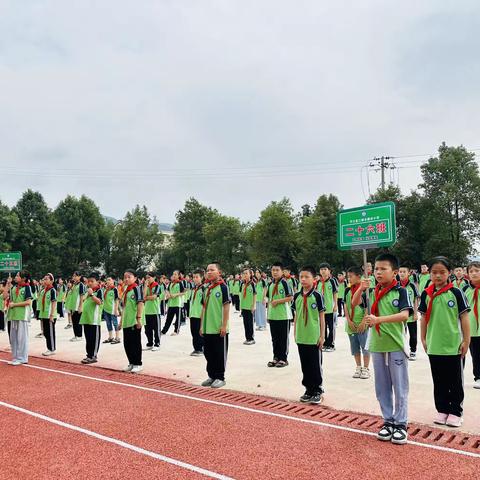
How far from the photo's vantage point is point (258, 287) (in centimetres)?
1463

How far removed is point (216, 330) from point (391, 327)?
3.05 m

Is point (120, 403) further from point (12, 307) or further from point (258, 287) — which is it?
point (258, 287)

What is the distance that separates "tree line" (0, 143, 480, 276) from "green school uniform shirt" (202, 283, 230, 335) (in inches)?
1102

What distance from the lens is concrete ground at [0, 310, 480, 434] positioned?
572cm

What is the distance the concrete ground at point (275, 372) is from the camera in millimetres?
5723

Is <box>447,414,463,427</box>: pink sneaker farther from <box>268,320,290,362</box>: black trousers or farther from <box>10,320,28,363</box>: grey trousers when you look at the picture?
<box>10,320,28,363</box>: grey trousers

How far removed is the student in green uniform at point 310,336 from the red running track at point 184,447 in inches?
35.3

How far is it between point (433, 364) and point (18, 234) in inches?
1660

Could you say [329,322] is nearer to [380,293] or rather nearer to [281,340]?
[281,340]

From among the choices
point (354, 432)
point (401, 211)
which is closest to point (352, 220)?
point (354, 432)

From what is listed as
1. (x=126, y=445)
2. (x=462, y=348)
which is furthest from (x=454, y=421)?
(x=126, y=445)

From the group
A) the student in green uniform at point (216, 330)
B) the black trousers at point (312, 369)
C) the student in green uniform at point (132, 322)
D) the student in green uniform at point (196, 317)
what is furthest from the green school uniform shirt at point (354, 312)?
the student in green uniform at point (132, 322)

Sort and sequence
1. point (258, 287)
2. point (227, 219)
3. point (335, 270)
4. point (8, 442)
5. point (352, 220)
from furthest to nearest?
point (227, 219) → point (335, 270) → point (258, 287) → point (352, 220) → point (8, 442)

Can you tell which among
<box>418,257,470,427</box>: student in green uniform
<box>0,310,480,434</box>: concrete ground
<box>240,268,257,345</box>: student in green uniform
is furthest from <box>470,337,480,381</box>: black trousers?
<box>240,268,257,345</box>: student in green uniform
